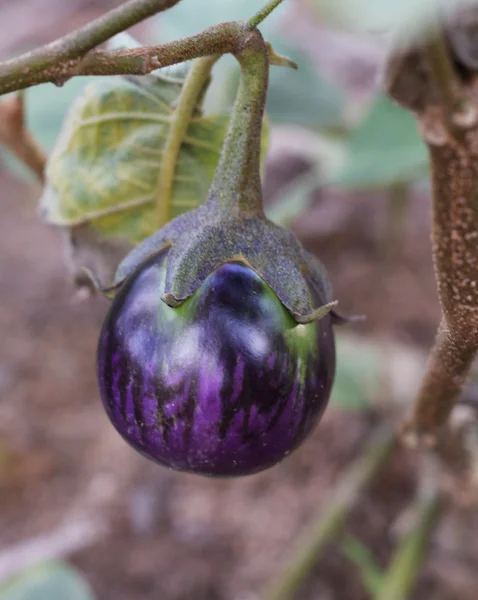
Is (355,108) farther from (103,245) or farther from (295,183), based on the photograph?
(103,245)

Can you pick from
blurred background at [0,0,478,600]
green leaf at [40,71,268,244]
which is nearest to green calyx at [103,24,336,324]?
green leaf at [40,71,268,244]

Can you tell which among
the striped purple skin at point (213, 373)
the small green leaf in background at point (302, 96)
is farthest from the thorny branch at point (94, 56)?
the small green leaf in background at point (302, 96)

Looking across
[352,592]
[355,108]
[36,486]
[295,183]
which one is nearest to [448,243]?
[352,592]

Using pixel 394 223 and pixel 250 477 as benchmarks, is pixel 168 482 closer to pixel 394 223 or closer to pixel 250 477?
pixel 250 477

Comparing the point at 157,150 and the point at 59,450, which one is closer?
the point at 157,150

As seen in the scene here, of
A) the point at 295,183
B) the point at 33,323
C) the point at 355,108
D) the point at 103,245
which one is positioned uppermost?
the point at 103,245

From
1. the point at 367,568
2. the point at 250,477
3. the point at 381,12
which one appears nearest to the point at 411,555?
the point at 367,568

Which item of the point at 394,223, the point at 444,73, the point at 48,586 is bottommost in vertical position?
the point at 394,223
